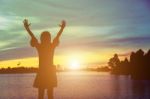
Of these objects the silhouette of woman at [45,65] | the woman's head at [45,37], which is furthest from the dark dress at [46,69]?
the woman's head at [45,37]

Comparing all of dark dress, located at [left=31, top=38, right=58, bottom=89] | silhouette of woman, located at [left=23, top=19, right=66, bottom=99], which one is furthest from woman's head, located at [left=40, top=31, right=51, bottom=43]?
dark dress, located at [left=31, top=38, right=58, bottom=89]

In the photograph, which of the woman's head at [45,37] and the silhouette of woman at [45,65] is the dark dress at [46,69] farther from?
the woman's head at [45,37]

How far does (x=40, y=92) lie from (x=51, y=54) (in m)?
1.11

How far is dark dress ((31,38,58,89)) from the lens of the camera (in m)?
10.8

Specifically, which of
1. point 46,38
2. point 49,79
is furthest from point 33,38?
point 49,79

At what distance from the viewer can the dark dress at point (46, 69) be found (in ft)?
35.4

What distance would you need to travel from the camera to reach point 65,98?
74.3 meters

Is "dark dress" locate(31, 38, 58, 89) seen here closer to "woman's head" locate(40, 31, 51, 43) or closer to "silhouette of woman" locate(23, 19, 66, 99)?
"silhouette of woman" locate(23, 19, 66, 99)

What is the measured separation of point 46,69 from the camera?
10.8 metres

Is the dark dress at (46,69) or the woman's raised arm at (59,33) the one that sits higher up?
the woman's raised arm at (59,33)

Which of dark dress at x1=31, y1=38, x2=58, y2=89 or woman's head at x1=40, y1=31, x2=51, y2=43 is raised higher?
woman's head at x1=40, y1=31, x2=51, y2=43

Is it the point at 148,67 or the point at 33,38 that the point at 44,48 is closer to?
the point at 33,38

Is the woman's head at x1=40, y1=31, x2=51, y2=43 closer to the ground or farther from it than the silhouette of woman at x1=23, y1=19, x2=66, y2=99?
farther from it

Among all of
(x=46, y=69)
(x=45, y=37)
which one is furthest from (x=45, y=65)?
(x=45, y=37)
